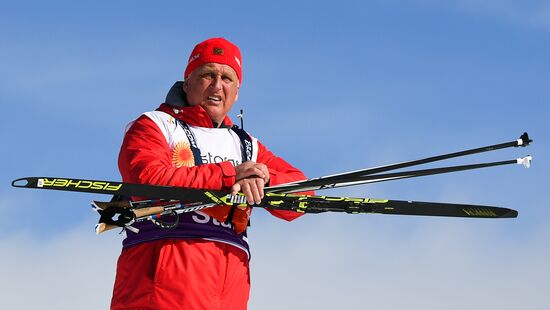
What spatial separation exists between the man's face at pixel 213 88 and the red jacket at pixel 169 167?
10 cm

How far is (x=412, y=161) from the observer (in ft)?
18.9

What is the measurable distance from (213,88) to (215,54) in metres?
0.32

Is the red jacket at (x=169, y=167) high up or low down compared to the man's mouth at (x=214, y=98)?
down

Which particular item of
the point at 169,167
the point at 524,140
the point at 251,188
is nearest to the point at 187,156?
the point at 169,167

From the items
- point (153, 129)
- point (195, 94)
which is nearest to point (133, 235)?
point (153, 129)

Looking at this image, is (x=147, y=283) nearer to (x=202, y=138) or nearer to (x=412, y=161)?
(x=202, y=138)

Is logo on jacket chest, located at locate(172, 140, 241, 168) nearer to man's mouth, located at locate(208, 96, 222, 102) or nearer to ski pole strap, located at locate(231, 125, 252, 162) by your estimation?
ski pole strap, located at locate(231, 125, 252, 162)

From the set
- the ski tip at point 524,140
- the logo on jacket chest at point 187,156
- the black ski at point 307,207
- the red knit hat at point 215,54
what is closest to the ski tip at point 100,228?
the black ski at point 307,207

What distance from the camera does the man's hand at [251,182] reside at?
5562 millimetres

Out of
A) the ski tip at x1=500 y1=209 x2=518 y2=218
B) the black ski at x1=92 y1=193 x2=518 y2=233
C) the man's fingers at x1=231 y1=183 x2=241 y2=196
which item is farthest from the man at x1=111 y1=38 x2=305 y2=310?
the ski tip at x1=500 y1=209 x2=518 y2=218

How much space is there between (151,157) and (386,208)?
1.78 m

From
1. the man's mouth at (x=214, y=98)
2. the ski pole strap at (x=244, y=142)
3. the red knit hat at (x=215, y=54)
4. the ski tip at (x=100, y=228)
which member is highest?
the red knit hat at (x=215, y=54)

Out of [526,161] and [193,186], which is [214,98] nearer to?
[193,186]

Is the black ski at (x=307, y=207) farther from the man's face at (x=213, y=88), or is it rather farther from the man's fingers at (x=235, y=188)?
the man's face at (x=213, y=88)
